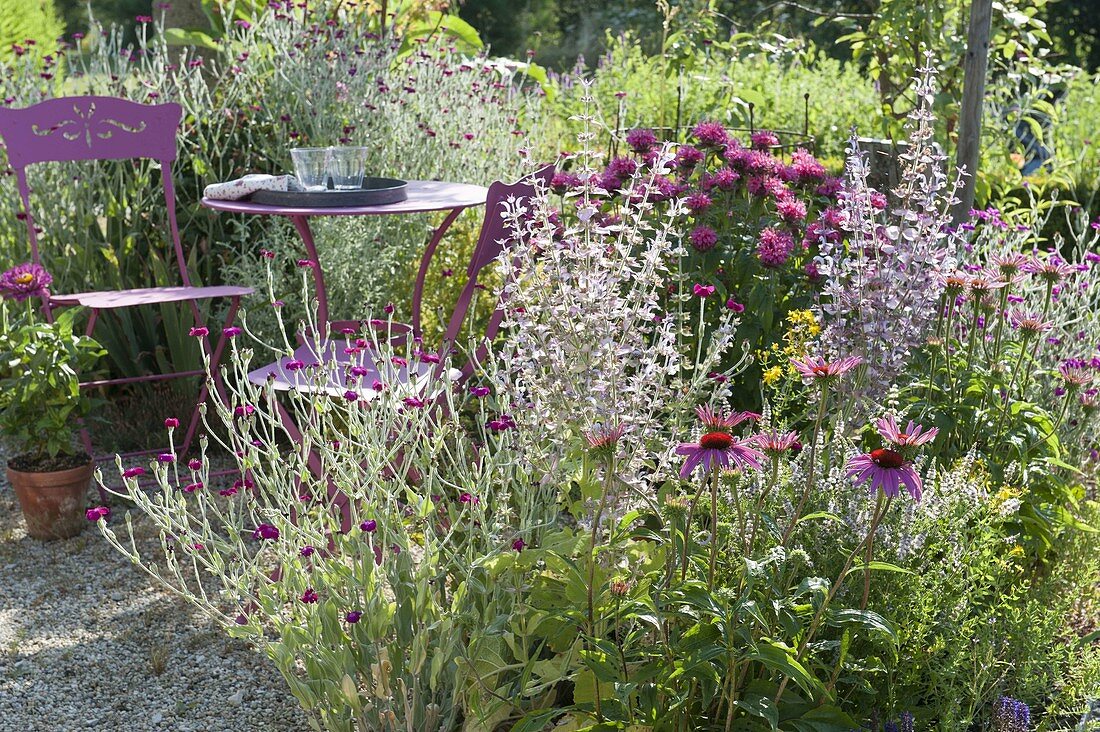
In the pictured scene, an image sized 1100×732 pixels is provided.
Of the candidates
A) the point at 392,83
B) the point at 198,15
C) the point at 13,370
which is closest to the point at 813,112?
the point at 392,83

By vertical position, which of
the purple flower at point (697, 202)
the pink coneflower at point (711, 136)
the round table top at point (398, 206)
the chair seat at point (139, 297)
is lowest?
the chair seat at point (139, 297)

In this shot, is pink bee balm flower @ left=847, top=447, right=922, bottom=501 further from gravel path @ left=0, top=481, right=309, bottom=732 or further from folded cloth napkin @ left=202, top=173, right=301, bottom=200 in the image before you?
folded cloth napkin @ left=202, top=173, right=301, bottom=200

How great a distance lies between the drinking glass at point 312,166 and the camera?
366cm

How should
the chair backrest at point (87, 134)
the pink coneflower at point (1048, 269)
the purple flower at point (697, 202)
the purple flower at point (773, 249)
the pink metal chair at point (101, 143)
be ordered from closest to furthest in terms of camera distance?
the pink coneflower at point (1048, 269)
the purple flower at point (773, 249)
the purple flower at point (697, 202)
the pink metal chair at point (101, 143)
the chair backrest at point (87, 134)

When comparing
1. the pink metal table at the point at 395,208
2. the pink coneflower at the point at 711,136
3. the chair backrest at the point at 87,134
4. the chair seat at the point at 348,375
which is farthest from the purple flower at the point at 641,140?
the chair backrest at the point at 87,134

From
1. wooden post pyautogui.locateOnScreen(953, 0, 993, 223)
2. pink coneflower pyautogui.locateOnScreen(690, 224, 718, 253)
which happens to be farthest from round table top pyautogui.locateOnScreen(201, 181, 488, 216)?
wooden post pyautogui.locateOnScreen(953, 0, 993, 223)

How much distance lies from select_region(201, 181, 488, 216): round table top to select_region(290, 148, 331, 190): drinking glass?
18cm

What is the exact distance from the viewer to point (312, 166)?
369 cm

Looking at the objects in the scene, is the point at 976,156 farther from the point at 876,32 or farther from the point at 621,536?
the point at 621,536

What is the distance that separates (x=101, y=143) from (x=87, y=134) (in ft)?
0.19

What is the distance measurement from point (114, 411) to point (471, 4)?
1619 cm

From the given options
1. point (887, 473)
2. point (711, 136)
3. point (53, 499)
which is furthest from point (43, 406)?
point (887, 473)

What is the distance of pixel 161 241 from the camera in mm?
4766

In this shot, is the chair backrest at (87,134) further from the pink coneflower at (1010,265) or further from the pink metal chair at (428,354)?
the pink coneflower at (1010,265)
